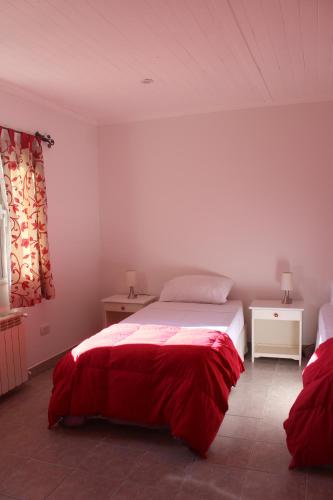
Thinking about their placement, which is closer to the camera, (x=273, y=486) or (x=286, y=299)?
(x=273, y=486)

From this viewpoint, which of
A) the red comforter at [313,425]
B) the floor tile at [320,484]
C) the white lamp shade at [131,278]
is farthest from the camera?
the white lamp shade at [131,278]

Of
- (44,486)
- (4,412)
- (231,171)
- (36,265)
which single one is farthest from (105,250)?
(44,486)

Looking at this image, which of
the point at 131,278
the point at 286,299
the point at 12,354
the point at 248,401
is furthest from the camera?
the point at 131,278

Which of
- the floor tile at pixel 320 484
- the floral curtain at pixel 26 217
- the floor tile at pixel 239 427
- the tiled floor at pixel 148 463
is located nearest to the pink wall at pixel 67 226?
the floral curtain at pixel 26 217

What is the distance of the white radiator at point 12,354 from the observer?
127 inches

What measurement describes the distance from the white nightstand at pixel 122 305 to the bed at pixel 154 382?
129cm

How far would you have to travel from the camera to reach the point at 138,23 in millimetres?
2426

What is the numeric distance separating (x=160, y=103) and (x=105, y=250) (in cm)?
172

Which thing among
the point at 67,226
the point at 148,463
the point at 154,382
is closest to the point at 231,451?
the point at 148,463

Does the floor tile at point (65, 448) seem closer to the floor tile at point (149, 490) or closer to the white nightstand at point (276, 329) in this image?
the floor tile at point (149, 490)

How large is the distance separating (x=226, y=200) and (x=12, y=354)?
Result: 247cm

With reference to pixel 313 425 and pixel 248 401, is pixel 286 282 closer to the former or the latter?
pixel 248 401

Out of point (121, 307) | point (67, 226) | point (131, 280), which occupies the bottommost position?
point (121, 307)

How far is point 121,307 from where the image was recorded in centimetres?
445
